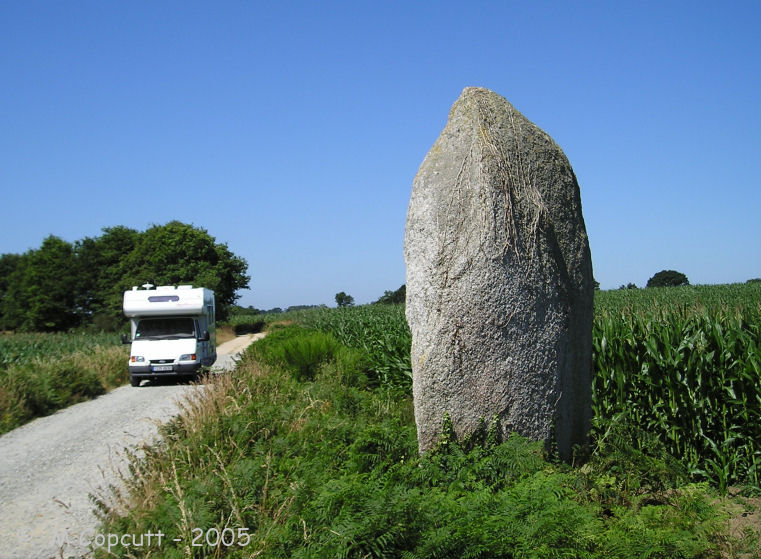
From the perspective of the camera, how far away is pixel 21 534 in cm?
570

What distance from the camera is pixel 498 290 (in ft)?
16.8

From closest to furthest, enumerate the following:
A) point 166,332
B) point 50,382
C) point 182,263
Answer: point 50,382 → point 166,332 → point 182,263

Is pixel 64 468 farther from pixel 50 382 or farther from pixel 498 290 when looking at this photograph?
pixel 50 382

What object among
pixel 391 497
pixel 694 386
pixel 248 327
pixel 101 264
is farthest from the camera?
pixel 101 264

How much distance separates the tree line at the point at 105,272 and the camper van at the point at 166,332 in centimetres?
3064

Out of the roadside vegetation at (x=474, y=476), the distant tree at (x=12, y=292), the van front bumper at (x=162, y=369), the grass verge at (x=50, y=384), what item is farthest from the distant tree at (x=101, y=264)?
the roadside vegetation at (x=474, y=476)

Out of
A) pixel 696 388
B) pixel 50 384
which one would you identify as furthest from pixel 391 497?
pixel 50 384

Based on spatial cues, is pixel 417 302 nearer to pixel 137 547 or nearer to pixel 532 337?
pixel 532 337

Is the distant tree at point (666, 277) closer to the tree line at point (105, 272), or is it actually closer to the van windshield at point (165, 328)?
the tree line at point (105, 272)

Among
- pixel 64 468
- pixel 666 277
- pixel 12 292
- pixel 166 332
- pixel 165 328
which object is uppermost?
pixel 666 277

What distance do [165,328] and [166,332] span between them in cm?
15

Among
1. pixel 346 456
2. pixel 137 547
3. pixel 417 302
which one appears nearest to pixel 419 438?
pixel 346 456

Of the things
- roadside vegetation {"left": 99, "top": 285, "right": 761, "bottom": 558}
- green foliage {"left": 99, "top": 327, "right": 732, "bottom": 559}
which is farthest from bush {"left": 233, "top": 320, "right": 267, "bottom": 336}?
green foliage {"left": 99, "top": 327, "right": 732, "bottom": 559}

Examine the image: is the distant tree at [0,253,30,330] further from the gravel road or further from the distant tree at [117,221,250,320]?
the gravel road
